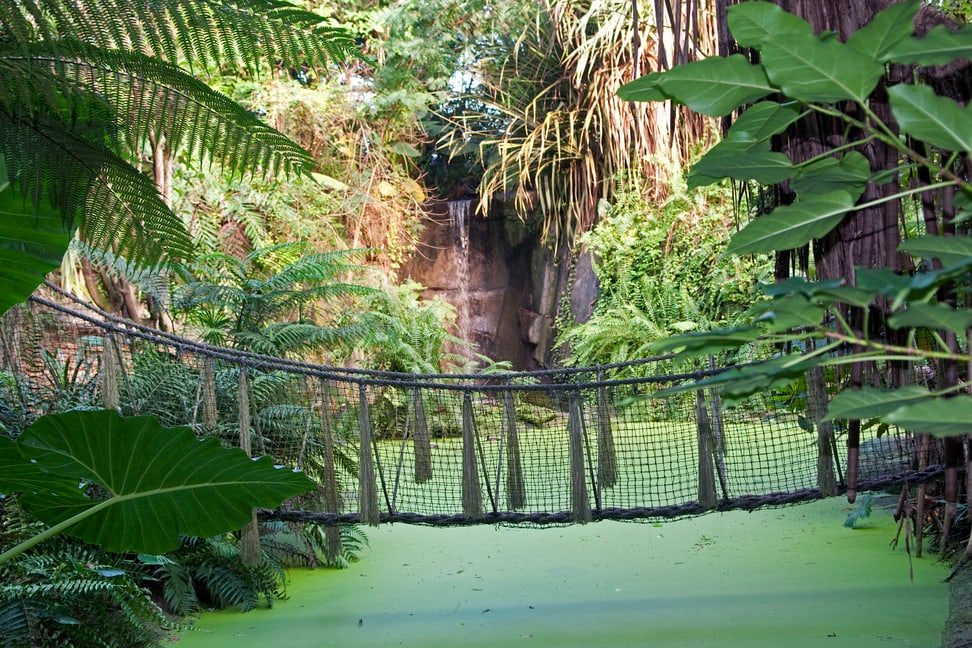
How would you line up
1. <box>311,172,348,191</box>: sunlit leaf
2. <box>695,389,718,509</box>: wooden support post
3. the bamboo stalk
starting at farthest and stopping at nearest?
<box>311,172,348,191</box>: sunlit leaf < the bamboo stalk < <box>695,389,718,509</box>: wooden support post

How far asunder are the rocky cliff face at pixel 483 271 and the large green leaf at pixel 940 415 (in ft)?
24.2

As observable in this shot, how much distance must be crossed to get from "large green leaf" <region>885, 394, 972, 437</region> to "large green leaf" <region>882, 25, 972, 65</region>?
9.8 inches

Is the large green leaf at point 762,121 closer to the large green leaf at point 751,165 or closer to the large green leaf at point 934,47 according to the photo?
the large green leaf at point 751,165

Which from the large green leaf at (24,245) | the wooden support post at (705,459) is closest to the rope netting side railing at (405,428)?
the wooden support post at (705,459)

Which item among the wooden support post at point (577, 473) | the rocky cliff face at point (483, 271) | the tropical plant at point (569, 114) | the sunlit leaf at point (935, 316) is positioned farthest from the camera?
the rocky cliff face at point (483, 271)

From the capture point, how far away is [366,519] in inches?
97.6

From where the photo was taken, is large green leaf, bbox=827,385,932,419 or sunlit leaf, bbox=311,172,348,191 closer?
large green leaf, bbox=827,385,932,419

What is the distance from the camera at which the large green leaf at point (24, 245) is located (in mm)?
1834

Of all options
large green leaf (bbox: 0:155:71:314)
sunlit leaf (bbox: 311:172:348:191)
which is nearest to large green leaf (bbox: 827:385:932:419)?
large green leaf (bbox: 0:155:71:314)

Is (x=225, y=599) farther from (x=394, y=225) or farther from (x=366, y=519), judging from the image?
(x=394, y=225)

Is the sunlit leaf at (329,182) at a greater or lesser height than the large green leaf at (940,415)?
greater

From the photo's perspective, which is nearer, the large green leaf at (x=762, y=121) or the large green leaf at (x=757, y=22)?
the large green leaf at (x=757, y=22)

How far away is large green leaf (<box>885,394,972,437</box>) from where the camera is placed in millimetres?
539

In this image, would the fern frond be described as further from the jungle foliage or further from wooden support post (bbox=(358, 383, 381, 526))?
wooden support post (bbox=(358, 383, 381, 526))
